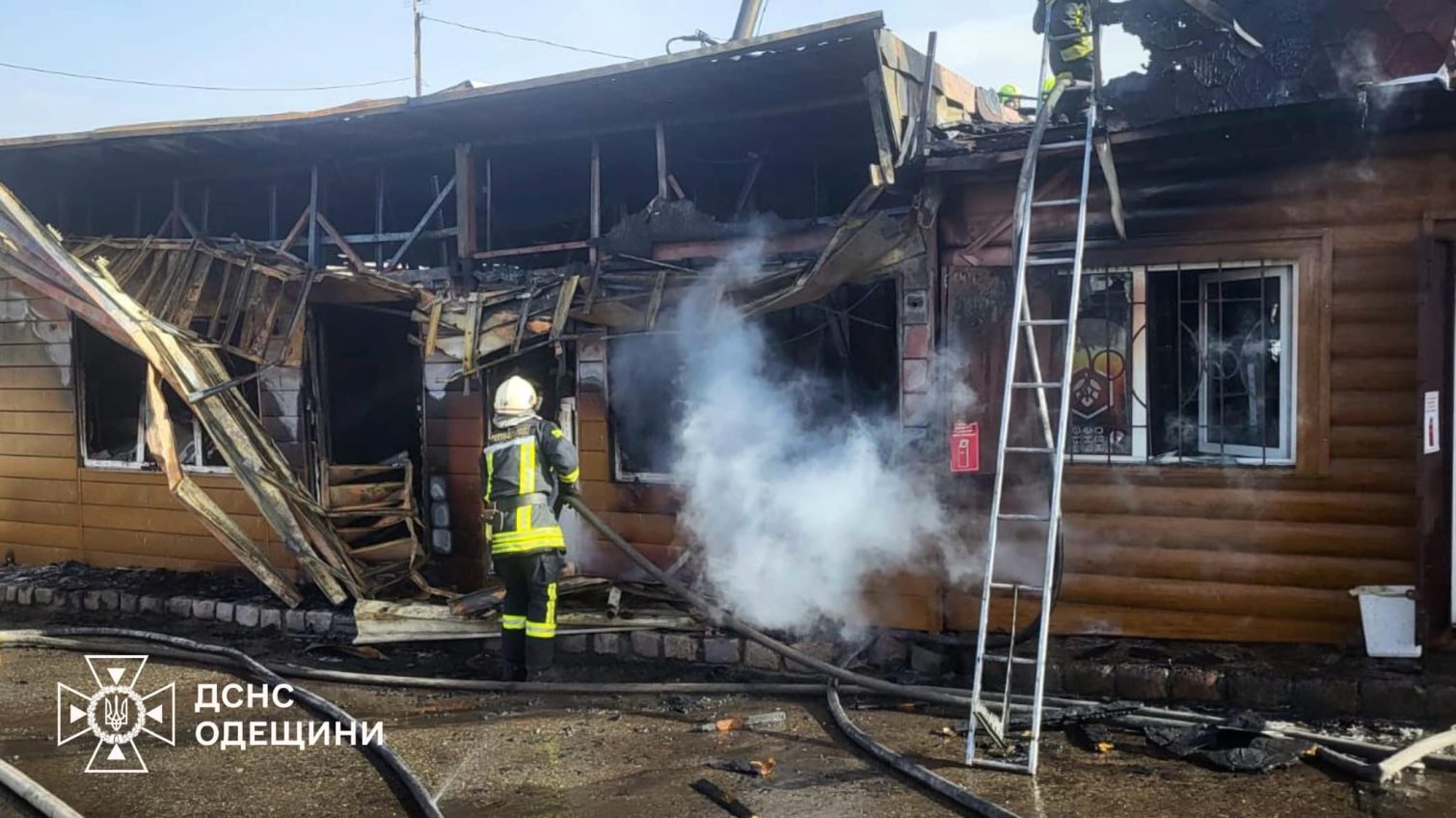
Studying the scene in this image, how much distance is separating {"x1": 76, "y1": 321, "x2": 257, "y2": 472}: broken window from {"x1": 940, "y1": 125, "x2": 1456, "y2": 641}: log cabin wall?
8.78 metres

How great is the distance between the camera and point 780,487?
8.27 meters

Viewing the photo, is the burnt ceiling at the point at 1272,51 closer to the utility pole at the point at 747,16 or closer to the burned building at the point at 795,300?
the burned building at the point at 795,300

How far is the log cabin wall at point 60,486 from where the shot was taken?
36.0ft

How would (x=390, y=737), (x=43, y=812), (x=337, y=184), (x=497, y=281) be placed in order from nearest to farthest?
1. (x=43, y=812)
2. (x=390, y=737)
3. (x=497, y=281)
4. (x=337, y=184)

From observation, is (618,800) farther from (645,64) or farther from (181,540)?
(181,540)

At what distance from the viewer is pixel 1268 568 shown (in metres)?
6.89

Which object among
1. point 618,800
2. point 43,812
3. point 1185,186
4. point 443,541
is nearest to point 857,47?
point 1185,186

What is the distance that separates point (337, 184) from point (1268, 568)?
8.72 metres

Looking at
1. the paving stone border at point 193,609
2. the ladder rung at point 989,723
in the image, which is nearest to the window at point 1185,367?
the ladder rung at point 989,723

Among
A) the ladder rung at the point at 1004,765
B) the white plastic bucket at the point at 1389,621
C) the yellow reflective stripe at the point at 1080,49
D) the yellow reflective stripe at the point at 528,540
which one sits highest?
the yellow reflective stripe at the point at 1080,49

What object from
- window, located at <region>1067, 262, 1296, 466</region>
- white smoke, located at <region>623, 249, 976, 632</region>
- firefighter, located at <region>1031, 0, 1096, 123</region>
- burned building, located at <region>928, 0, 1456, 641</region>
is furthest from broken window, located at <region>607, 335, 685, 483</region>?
firefighter, located at <region>1031, 0, 1096, 123</region>

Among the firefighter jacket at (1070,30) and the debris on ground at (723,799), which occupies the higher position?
the firefighter jacket at (1070,30)

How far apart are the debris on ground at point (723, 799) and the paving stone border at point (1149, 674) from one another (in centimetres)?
230

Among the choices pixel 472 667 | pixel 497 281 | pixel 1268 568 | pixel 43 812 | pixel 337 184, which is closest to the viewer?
pixel 43 812
